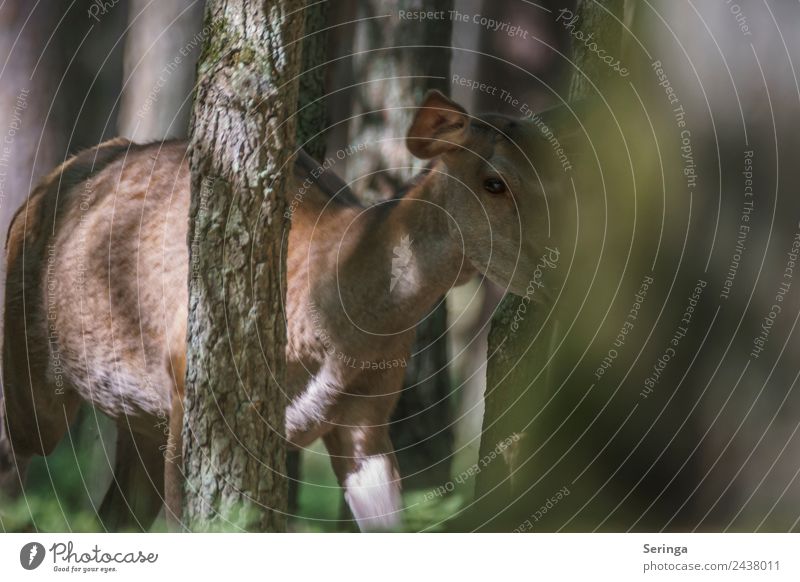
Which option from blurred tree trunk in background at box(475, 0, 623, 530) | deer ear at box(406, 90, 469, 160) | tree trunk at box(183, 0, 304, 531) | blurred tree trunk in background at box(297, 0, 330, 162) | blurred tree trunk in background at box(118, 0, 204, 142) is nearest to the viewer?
tree trunk at box(183, 0, 304, 531)

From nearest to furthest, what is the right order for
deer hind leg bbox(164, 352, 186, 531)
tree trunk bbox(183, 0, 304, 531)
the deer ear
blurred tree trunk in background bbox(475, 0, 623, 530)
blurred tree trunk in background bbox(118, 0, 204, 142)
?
tree trunk bbox(183, 0, 304, 531), the deer ear, deer hind leg bbox(164, 352, 186, 531), blurred tree trunk in background bbox(118, 0, 204, 142), blurred tree trunk in background bbox(475, 0, 623, 530)

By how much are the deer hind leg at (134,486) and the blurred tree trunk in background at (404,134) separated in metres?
1.05

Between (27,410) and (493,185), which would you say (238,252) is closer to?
(493,185)

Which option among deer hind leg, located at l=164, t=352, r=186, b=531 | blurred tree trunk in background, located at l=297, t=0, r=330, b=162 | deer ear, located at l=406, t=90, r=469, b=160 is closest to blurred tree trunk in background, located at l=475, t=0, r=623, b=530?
deer ear, located at l=406, t=90, r=469, b=160

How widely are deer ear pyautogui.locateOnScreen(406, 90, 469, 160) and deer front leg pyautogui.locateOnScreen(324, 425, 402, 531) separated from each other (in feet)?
3.47

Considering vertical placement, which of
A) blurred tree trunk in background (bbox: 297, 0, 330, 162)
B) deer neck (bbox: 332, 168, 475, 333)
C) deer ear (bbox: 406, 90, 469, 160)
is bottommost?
deer neck (bbox: 332, 168, 475, 333)

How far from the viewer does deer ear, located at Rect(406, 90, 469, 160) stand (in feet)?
10.6

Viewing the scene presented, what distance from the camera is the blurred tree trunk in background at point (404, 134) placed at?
359 centimetres

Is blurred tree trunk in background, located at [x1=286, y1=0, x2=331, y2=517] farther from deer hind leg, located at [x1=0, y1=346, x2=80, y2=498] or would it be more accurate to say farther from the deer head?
deer hind leg, located at [x1=0, y1=346, x2=80, y2=498]

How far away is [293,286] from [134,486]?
1240mm

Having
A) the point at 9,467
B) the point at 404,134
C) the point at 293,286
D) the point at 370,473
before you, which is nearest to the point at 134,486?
the point at 9,467

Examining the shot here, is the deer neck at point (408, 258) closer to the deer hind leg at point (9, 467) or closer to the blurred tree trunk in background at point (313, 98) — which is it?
the blurred tree trunk in background at point (313, 98)

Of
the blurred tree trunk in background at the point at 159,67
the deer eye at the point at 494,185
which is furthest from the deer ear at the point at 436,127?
the blurred tree trunk in background at the point at 159,67
